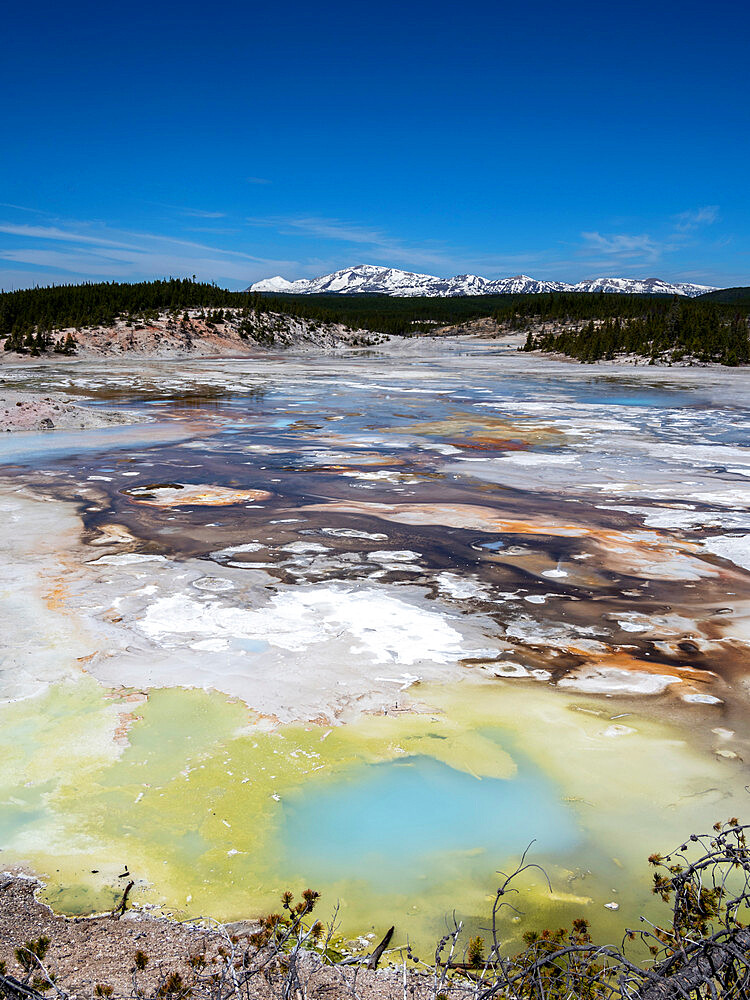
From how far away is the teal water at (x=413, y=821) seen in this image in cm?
300

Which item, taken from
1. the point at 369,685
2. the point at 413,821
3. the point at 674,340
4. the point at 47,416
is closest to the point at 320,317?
the point at 674,340

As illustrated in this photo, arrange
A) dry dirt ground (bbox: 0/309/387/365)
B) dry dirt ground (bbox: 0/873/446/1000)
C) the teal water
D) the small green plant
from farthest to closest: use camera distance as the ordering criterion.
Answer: dry dirt ground (bbox: 0/309/387/365) < the teal water < the small green plant < dry dirt ground (bbox: 0/873/446/1000)

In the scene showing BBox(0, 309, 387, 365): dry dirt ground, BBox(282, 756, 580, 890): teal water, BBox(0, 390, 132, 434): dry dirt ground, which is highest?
BBox(0, 309, 387, 365): dry dirt ground

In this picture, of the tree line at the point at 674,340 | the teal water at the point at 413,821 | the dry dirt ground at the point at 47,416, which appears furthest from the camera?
the tree line at the point at 674,340

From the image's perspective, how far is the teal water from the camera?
2996 millimetres

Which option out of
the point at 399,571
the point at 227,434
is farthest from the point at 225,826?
the point at 227,434

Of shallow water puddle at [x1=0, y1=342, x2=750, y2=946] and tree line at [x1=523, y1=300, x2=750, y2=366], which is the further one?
tree line at [x1=523, y1=300, x2=750, y2=366]

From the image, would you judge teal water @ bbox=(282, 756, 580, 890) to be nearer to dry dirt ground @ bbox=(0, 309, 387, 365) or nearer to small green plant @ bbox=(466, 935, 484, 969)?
small green plant @ bbox=(466, 935, 484, 969)

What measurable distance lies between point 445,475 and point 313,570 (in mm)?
4354

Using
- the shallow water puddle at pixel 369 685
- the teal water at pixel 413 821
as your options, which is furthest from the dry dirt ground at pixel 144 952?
the teal water at pixel 413 821

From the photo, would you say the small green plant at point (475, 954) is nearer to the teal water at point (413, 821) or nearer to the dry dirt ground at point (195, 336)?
the teal water at point (413, 821)

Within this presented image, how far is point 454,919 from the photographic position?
2672mm

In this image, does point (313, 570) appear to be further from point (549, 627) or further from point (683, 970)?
point (683, 970)

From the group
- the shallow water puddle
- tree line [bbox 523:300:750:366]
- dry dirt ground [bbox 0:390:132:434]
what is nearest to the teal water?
the shallow water puddle
